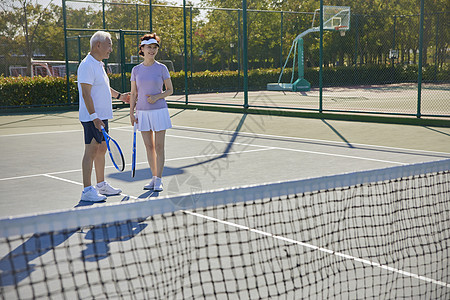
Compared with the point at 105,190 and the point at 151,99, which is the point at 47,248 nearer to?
the point at 105,190

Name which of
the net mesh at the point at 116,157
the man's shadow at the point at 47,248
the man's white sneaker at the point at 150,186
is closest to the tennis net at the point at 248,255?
the man's shadow at the point at 47,248

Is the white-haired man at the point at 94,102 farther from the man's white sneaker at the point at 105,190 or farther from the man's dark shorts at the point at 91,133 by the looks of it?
the man's white sneaker at the point at 105,190

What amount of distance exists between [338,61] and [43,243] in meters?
32.0

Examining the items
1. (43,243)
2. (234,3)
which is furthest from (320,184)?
(234,3)

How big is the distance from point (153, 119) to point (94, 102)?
755 millimetres

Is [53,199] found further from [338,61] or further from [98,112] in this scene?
[338,61]

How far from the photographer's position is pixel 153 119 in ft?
21.8

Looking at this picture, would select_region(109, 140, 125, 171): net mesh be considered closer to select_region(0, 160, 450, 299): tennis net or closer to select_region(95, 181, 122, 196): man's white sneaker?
select_region(95, 181, 122, 196): man's white sneaker

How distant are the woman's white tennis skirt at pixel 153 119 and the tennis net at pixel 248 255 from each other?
142 centimetres

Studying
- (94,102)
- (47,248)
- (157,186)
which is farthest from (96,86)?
(47,248)

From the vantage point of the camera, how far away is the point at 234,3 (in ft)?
143

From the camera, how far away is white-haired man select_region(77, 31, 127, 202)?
6020mm

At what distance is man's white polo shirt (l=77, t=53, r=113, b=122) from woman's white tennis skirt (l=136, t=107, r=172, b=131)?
1.54 feet

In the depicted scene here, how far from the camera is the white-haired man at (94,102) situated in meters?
6.02
